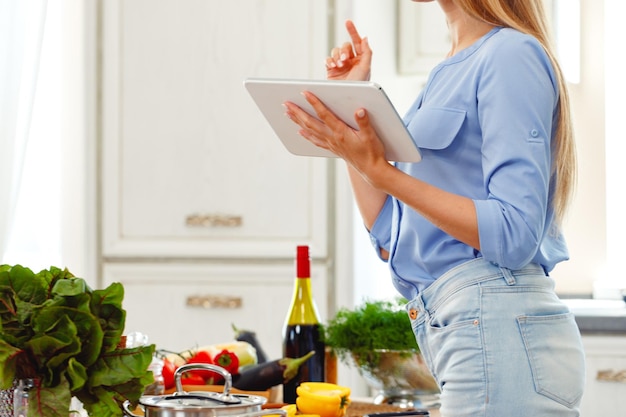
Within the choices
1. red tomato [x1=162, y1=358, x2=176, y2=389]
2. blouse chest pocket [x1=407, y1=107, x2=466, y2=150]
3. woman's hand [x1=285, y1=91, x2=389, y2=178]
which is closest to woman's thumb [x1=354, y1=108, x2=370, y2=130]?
woman's hand [x1=285, y1=91, x2=389, y2=178]

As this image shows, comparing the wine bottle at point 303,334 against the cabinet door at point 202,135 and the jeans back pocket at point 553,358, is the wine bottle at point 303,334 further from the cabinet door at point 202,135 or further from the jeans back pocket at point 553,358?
the cabinet door at point 202,135

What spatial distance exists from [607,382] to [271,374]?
1294 mm

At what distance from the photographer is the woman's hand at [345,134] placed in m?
1.28

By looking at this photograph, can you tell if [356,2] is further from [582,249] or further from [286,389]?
[286,389]

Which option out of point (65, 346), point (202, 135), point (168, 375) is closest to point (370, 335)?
point (168, 375)

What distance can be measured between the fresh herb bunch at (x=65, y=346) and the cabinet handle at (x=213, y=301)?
164cm

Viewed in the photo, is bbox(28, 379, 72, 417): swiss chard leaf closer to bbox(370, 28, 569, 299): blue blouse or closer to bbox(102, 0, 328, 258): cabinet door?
bbox(370, 28, 569, 299): blue blouse

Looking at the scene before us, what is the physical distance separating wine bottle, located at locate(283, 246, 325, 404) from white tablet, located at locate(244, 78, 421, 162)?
0.44 meters

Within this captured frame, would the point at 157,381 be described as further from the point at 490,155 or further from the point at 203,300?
the point at 203,300

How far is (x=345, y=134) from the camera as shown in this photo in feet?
4.27

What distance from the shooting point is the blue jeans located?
1.23 m

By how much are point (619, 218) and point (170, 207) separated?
5.00 feet

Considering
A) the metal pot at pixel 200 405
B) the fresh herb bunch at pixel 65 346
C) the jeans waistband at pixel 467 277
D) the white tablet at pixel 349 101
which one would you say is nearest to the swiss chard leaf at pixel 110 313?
the fresh herb bunch at pixel 65 346

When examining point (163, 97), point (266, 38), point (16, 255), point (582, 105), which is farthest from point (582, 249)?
point (16, 255)
